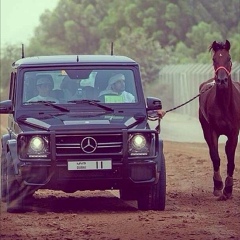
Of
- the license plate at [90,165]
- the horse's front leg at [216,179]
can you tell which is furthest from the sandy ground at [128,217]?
the license plate at [90,165]

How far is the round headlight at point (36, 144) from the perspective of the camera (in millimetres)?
14307

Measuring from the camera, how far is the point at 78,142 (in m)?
14.3

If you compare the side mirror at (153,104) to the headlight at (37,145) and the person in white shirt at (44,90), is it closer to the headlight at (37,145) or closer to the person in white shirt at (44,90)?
the person in white shirt at (44,90)

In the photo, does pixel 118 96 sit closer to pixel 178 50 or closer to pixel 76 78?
pixel 76 78

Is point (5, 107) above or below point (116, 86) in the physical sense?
below

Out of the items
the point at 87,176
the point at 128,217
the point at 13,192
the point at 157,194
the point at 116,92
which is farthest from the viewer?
the point at 116,92

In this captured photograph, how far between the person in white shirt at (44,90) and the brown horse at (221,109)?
8.45 ft

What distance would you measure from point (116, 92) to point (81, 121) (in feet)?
4.09

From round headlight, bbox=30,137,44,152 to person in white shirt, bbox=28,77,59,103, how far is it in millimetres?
1261

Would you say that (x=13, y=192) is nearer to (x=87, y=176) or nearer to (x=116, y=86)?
(x=87, y=176)

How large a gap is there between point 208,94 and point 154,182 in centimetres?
361

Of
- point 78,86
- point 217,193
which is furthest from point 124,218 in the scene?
point 217,193

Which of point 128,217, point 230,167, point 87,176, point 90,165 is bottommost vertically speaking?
point 230,167

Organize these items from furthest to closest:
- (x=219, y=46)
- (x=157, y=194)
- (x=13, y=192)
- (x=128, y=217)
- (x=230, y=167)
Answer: (x=230, y=167) < (x=219, y=46) < (x=157, y=194) < (x=13, y=192) < (x=128, y=217)
